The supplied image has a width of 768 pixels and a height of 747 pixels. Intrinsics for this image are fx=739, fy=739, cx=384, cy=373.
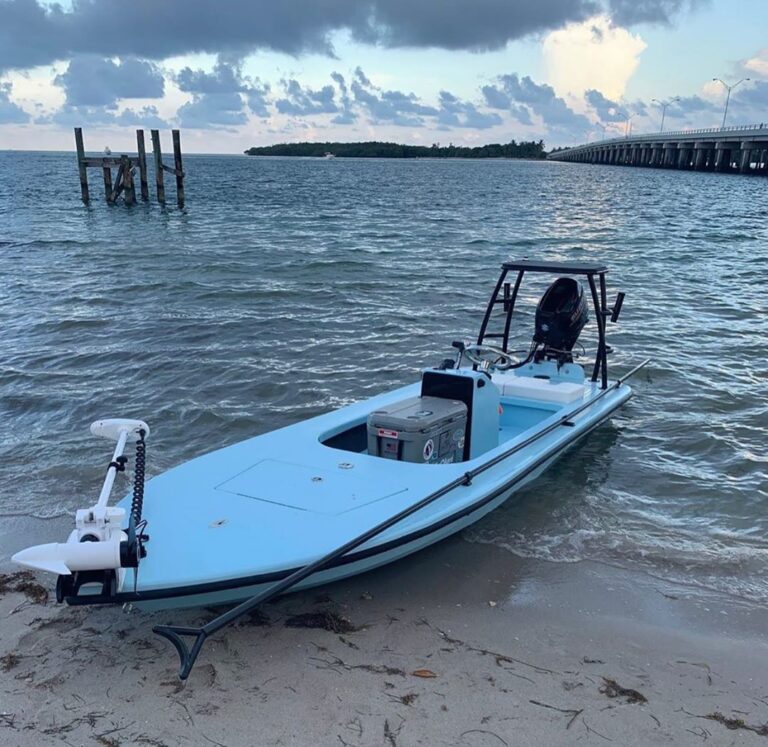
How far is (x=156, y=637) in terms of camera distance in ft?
14.2

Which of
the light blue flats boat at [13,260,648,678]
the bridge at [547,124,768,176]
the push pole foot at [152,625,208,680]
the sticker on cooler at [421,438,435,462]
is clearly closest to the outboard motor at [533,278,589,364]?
the light blue flats boat at [13,260,648,678]

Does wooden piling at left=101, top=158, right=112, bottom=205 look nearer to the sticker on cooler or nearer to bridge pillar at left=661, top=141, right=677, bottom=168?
the sticker on cooler

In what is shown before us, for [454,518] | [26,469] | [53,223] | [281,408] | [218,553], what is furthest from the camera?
[53,223]

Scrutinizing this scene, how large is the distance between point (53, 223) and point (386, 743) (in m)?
29.3

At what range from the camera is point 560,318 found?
8180 mm

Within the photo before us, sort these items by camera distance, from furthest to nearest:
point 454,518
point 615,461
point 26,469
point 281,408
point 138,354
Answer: point 138,354 < point 281,408 < point 615,461 < point 26,469 < point 454,518

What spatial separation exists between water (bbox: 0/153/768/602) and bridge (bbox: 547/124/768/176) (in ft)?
186

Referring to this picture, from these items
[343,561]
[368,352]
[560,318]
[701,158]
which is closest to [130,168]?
[368,352]

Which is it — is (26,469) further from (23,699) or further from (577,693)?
(577,693)

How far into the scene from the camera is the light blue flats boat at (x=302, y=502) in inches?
152

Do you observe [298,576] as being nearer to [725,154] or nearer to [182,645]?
[182,645]

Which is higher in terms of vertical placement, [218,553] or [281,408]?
[218,553]

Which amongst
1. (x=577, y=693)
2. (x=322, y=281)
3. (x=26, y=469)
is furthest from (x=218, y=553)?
(x=322, y=281)

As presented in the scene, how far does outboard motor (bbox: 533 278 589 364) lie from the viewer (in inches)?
320
